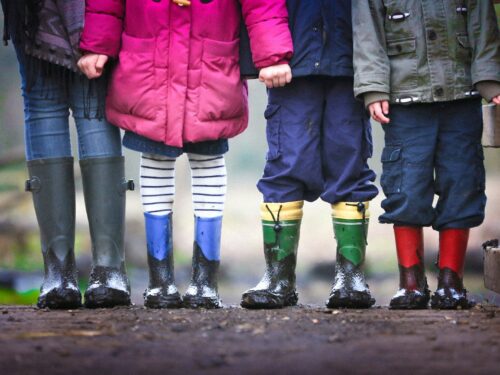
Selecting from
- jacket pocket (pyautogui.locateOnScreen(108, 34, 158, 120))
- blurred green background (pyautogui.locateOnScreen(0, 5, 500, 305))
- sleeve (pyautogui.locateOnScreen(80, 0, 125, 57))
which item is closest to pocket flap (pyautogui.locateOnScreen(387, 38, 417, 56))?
jacket pocket (pyautogui.locateOnScreen(108, 34, 158, 120))

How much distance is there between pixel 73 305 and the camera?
3.32 meters

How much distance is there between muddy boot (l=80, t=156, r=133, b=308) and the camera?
340cm

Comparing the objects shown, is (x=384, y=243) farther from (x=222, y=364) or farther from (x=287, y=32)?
(x=222, y=364)

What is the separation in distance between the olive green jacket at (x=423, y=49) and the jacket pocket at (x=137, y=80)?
0.61 metres

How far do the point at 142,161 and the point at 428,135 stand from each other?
88 centimetres

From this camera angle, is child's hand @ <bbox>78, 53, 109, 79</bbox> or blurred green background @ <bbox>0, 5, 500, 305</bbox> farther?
blurred green background @ <bbox>0, 5, 500, 305</bbox>

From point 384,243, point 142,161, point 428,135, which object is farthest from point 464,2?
point 384,243

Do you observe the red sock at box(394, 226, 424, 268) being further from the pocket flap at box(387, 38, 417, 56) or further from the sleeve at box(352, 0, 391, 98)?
the pocket flap at box(387, 38, 417, 56)

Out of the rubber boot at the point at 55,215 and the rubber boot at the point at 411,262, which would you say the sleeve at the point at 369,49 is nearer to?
the rubber boot at the point at 411,262

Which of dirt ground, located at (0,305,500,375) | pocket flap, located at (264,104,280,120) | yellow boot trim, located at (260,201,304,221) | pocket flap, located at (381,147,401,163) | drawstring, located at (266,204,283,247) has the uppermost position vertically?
pocket flap, located at (264,104,280,120)

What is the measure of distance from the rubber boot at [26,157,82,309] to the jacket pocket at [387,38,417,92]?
1040mm

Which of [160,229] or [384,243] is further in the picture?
[384,243]

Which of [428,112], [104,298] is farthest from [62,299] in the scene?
[428,112]

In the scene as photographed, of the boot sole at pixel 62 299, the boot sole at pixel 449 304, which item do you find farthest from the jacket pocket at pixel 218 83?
the boot sole at pixel 449 304
